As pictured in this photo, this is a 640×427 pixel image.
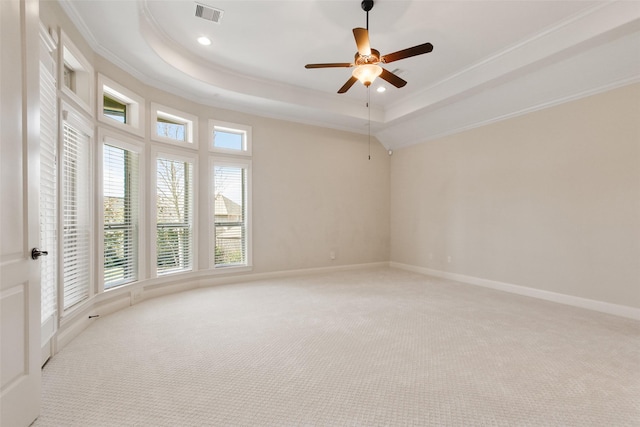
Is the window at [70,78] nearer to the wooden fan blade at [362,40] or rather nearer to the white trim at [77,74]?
the white trim at [77,74]

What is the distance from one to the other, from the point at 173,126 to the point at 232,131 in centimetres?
101

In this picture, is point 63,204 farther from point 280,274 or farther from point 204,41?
point 280,274

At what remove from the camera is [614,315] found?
3.65m

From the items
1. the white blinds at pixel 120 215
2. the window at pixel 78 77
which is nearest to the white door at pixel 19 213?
the window at pixel 78 77

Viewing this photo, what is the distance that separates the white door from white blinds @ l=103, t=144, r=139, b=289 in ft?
6.54

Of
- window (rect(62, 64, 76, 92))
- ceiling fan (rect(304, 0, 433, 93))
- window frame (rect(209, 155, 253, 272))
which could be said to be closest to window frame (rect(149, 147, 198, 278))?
window frame (rect(209, 155, 253, 272))

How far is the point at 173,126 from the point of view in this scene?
4734 mm

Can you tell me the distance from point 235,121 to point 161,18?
6.80ft

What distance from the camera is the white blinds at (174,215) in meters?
4.49

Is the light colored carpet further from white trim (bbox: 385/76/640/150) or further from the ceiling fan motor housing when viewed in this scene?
the ceiling fan motor housing

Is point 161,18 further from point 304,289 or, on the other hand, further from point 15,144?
point 304,289

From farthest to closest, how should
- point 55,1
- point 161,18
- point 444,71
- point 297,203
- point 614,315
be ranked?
point 297,203
point 444,71
point 614,315
point 161,18
point 55,1

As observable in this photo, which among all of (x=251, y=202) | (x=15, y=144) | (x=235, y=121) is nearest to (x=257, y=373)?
(x=15, y=144)

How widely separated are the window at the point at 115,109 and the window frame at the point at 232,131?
1263 mm
